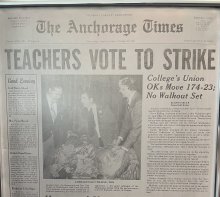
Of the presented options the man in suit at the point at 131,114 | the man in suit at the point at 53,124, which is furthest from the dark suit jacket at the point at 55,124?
the man in suit at the point at 131,114

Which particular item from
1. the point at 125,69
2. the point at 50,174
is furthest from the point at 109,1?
the point at 50,174

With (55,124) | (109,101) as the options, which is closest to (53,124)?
(55,124)

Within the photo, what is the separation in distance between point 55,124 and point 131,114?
0.14 metres

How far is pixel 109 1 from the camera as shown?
554 mm

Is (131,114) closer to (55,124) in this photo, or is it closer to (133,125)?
(133,125)

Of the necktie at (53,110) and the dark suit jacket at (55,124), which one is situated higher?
the necktie at (53,110)

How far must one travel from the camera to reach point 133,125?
58cm

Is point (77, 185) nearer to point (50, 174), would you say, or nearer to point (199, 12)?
point (50, 174)

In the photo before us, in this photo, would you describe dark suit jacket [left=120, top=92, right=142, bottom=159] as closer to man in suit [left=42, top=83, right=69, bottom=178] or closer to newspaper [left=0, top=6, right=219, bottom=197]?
newspaper [left=0, top=6, right=219, bottom=197]

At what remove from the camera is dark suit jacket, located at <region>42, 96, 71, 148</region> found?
58cm

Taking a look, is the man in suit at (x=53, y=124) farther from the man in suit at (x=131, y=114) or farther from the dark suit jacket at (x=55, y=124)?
the man in suit at (x=131, y=114)

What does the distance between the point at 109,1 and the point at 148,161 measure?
298 millimetres

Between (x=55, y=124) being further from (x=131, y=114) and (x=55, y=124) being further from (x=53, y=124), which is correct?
(x=131, y=114)

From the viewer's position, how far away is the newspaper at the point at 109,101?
56cm
